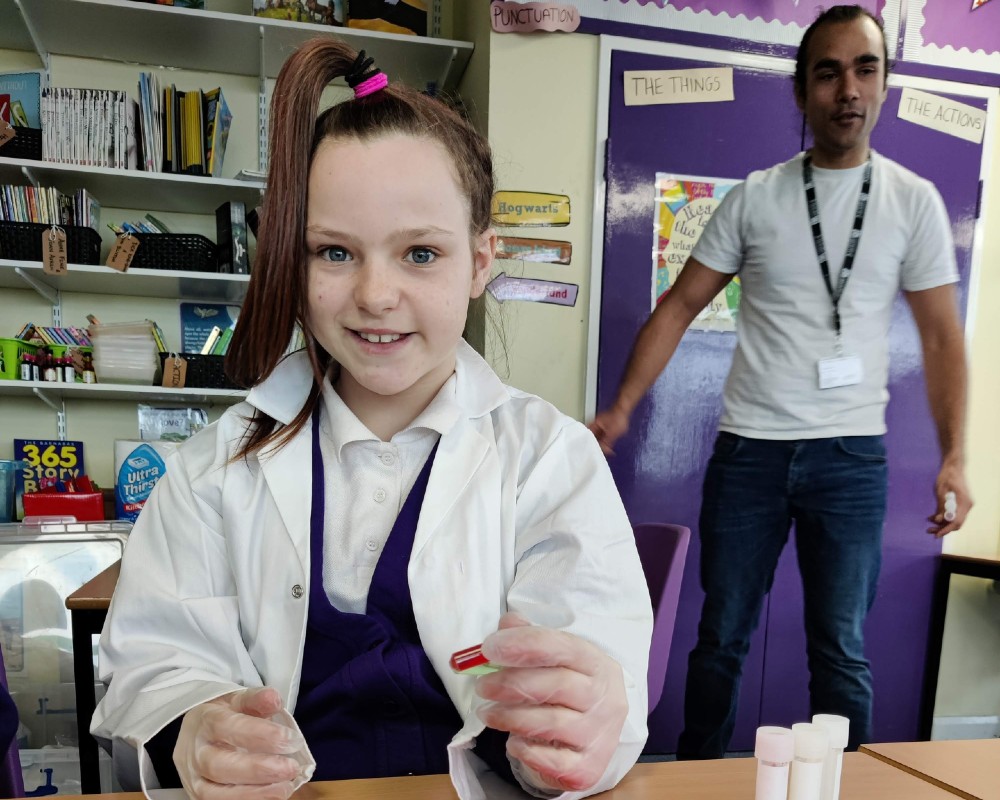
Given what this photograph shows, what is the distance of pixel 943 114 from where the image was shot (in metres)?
2.26

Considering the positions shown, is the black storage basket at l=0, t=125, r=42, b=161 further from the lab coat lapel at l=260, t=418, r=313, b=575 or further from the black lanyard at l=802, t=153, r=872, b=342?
the black lanyard at l=802, t=153, r=872, b=342

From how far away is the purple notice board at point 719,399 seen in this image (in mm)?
2143

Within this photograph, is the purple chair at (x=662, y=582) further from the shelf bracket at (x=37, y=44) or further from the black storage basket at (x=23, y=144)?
the shelf bracket at (x=37, y=44)

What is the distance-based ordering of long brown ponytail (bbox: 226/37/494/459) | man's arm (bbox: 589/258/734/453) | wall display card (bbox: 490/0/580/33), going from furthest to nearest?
wall display card (bbox: 490/0/580/33) < man's arm (bbox: 589/258/734/453) < long brown ponytail (bbox: 226/37/494/459)

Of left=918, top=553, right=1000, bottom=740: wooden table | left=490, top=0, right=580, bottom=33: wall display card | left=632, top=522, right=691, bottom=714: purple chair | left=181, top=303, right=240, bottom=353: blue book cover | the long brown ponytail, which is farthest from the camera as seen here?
left=181, top=303, right=240, bottom=353: blue book cover

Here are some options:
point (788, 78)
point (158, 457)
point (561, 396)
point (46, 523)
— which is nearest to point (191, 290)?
point (158, 457)

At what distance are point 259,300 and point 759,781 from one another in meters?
0.60

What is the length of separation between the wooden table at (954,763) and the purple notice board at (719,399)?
1.49 metres

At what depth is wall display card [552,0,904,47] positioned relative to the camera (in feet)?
6.84

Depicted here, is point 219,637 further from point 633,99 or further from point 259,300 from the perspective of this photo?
point 633,99

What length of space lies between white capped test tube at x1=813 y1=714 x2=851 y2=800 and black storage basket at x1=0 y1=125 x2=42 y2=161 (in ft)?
8.01

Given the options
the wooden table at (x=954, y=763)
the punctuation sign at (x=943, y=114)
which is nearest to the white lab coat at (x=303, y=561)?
the wooden table at (x=954, y=763)

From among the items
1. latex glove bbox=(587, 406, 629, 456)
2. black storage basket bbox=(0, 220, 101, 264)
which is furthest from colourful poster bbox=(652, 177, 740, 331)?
black storage basket bbox=(0, 220, 101, 264)

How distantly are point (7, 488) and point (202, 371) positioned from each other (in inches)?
26.3
